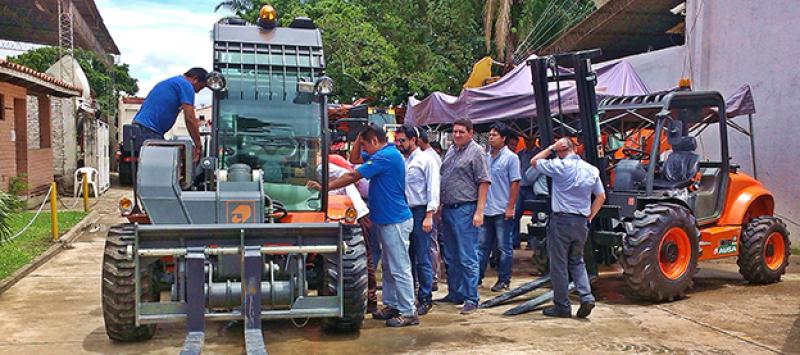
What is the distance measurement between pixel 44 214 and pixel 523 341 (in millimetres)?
12085

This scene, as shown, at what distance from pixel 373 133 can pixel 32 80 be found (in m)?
11.1

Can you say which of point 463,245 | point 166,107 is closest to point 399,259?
point 463,245

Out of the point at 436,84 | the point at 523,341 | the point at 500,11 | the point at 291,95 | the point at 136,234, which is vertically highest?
the point at 500,11

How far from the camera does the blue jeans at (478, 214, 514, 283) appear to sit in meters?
8.35

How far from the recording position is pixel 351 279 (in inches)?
234

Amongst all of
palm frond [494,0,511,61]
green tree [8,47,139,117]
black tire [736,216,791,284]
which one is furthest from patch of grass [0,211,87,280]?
palm frond [494,0,511,61]

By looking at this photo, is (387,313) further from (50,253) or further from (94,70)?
(94,70)

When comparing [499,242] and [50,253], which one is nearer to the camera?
[499,242]

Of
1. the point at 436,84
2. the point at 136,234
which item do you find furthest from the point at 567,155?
the point at 436,84

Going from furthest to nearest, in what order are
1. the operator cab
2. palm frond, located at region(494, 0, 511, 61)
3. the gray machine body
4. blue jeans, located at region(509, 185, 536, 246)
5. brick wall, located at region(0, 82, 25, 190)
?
palm frond, located at region(494, 0, 511, 61), brick wall, located at region(0, 82, 25, 190), blue jeans, located at region(509, 185, 536, 246), the operator cab, the gray machine body

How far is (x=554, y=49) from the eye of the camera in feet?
60.4

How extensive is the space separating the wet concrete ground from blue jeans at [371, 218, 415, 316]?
24 centimetres

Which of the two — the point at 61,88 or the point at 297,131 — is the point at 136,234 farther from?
the point at 61,88

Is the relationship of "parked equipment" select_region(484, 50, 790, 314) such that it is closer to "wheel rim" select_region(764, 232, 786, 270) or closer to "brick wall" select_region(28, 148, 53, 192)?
"wheel rim" select_region(764, 232, 786, 270)
